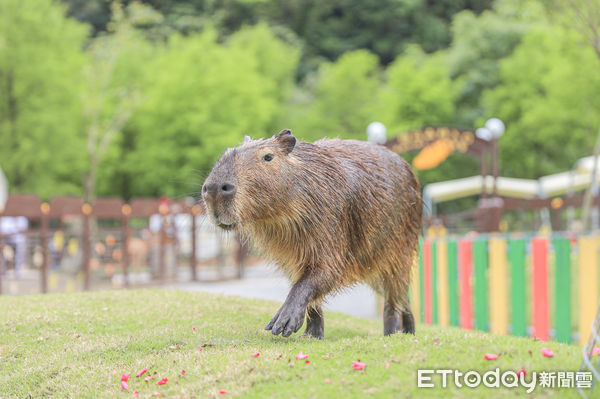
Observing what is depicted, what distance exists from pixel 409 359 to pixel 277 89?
1228 inches

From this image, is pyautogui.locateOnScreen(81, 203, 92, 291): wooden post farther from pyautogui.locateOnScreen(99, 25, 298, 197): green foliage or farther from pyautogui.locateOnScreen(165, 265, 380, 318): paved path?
pyautogui.locateOnScreen(99, 25, 298, 197): green foliage

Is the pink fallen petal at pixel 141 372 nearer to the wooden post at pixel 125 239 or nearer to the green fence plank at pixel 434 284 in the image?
the green fence plank at pixel 434 284

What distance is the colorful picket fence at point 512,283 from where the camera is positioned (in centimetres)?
718

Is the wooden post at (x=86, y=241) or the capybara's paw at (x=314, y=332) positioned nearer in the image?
the capybara's paw at (x=314, y=332)

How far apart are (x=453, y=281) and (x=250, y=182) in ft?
17.3

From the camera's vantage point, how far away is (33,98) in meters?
22.7

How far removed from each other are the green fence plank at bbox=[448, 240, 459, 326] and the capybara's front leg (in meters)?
4.78

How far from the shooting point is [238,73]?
28.9 metres

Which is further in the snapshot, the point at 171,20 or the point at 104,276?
the point at 171,20

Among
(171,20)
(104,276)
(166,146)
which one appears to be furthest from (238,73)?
(104,276)

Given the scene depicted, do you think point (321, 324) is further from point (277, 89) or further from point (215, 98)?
point (277, 89)

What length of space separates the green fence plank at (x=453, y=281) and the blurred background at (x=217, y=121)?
37 cm

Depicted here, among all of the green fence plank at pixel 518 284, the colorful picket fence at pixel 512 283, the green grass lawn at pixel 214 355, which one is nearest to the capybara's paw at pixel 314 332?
the green grass lawn at pixel 214 355

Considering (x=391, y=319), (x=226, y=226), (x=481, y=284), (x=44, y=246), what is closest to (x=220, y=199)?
(x=226, y=226)
